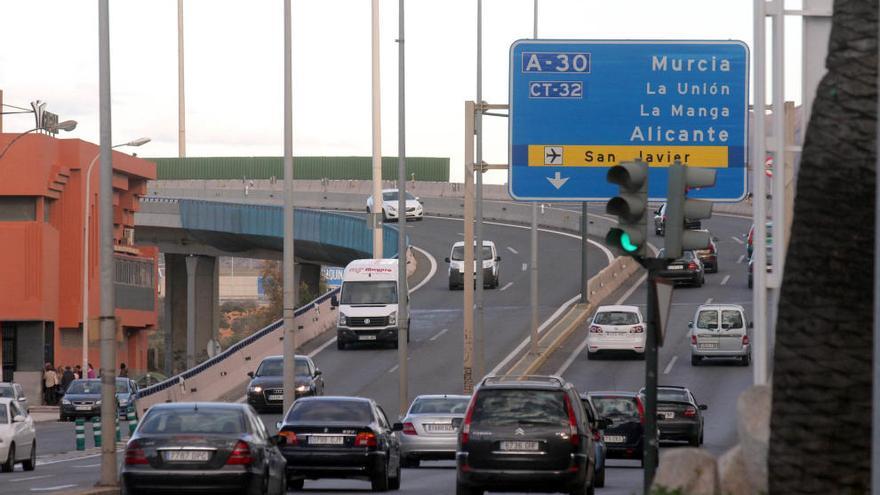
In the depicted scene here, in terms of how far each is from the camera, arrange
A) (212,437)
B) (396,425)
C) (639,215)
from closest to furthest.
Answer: (639,215) < (212,437) < (396,425)

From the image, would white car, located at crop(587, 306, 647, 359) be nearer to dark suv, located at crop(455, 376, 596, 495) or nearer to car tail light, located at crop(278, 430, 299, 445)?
car tail light, located at crop(278, 430, 299, 445)

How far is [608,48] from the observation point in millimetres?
27312

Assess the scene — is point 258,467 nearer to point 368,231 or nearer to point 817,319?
point 817,319

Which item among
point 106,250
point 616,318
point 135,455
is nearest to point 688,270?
point 616,318

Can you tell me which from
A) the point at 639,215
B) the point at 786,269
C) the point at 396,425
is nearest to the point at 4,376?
the point at 396,425

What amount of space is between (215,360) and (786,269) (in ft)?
156

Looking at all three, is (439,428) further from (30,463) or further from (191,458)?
(191,458)

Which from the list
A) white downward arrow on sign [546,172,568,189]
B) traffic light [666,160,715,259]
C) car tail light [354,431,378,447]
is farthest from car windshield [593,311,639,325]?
traffic light [666,160,715,259]

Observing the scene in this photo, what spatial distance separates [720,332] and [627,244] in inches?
1330

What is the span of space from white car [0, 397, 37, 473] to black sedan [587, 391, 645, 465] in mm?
10251

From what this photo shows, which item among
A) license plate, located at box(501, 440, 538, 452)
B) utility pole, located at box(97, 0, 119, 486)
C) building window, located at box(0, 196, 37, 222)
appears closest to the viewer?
license plate, located at box(501, 440, 538, 452)

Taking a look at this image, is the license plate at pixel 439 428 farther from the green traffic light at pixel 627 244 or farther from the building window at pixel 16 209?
the building window at pixel 16 209

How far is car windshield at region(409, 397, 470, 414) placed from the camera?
3061 cm

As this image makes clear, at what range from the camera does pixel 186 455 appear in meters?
19.1
